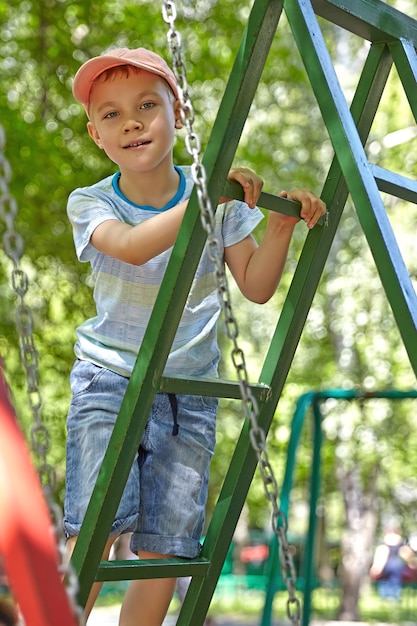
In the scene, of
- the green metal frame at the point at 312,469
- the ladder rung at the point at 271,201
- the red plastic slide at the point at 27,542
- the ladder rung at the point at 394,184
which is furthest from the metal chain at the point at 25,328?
the green metal frame at the point at 312,469

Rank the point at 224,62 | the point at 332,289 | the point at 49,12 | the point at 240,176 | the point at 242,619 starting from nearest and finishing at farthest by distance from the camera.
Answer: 1. the point at 240,176
2. the point at 49,12
3. the point at 224,62
4. the point at 332,289
5. the point at 242,619

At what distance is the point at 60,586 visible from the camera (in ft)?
4.00

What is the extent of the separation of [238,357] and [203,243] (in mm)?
365

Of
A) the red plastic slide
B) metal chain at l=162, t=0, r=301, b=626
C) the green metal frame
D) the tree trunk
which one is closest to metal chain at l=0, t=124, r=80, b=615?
the red plastic slide

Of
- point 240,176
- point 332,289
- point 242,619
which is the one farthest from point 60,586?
point 242,619

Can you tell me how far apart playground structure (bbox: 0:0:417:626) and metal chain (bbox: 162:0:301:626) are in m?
Answer: 0.13

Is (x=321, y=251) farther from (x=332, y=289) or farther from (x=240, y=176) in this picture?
(x=332, y=289)

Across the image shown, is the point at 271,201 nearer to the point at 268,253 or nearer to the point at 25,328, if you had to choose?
the point at 268,253

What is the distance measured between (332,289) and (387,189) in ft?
32.9

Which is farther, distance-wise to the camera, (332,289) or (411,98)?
(332,289)

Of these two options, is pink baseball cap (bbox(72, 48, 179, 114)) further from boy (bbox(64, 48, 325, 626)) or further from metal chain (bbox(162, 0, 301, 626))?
metal chain (bbox(162, 0, 301, 626))

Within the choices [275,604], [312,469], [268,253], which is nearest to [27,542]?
[268,253]

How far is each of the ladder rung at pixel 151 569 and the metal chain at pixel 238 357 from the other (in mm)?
396

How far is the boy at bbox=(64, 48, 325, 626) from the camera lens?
2445 mm
